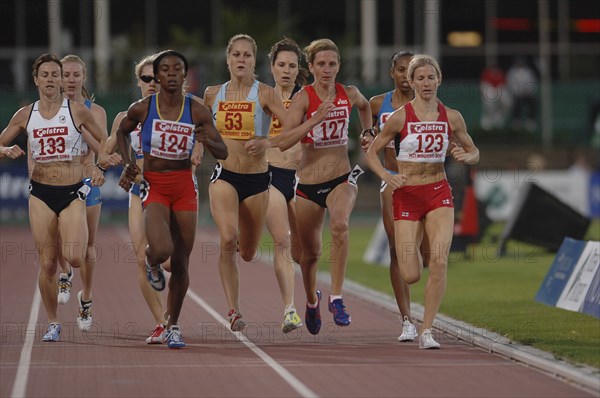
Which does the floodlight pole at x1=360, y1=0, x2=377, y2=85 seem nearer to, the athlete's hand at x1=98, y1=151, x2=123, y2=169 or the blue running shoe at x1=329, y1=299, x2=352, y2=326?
the blue running shoe at x1=329, y1=299, x2=352, y2=326

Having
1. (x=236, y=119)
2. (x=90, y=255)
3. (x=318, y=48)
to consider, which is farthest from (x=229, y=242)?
(x=90, y=255)

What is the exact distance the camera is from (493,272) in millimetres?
23266

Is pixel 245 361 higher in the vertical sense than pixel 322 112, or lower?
lower

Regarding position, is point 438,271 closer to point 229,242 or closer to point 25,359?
point 229,242

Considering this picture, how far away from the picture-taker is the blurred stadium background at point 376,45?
4409 cm

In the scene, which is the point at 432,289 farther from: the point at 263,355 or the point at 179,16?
the point at 179,16

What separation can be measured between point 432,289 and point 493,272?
35.3ft

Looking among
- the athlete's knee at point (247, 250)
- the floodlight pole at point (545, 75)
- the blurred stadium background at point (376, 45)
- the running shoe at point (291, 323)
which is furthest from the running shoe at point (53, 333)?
the floodlight pole at point (545, 75)

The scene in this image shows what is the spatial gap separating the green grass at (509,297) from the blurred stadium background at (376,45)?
13961mm

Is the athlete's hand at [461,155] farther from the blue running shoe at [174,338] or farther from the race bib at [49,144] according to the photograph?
the race bib at [49,144]

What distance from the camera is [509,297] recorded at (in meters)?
18.6

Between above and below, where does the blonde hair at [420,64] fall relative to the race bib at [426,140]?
above

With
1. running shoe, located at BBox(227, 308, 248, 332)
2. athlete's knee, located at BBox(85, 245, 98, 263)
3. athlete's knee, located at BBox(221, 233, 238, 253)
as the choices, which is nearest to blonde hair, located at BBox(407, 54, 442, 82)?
athlete's knee, located at BBox(221, 233, 238, 253)

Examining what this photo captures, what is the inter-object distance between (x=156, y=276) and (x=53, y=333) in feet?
5.10
